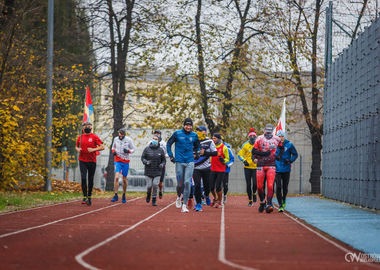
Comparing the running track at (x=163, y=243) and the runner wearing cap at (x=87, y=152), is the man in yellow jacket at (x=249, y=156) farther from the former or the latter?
the running track at (x=163, y=243)

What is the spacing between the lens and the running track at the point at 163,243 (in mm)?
7188

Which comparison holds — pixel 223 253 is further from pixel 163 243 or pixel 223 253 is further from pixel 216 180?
pixel 216 180

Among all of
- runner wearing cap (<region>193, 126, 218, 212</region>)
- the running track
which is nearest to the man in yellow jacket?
runner wearing cap (<region>193, 126, 218, 212</region>)

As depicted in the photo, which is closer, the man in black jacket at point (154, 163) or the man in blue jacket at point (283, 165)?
the man in blue jacket at point (283, 165)

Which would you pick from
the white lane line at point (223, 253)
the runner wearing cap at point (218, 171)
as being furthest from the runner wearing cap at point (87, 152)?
the white lane line at point (223, 253)

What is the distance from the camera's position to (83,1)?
31562 millimetres

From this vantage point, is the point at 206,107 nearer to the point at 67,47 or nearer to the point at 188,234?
the point at 67,47

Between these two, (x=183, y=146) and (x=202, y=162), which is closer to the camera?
(x=183, y=146)

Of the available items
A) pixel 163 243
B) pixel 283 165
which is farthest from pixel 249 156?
pixel 163 243

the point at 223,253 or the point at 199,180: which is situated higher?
the point at 199,180

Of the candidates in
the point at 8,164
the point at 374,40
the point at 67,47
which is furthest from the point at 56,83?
the point at 374,40

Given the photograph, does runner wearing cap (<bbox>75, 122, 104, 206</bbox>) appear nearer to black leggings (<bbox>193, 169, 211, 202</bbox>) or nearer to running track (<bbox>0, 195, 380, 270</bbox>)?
black leggings (<bbox>193, 169, 211, 202</bbox>)

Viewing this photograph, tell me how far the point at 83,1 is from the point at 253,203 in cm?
1588

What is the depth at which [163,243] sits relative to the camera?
8938 millimetres
